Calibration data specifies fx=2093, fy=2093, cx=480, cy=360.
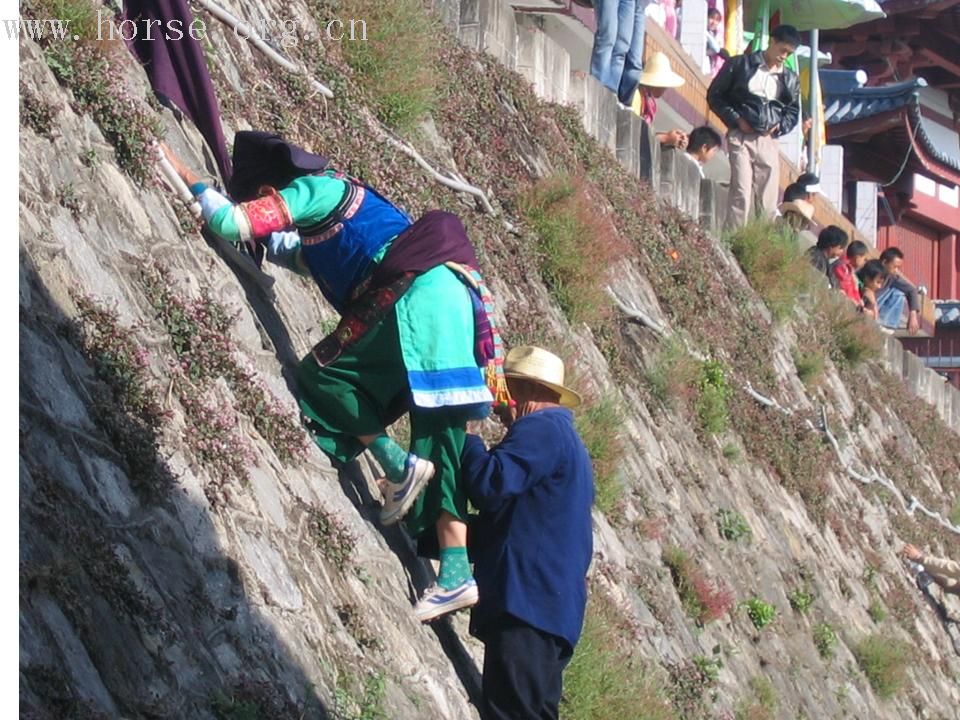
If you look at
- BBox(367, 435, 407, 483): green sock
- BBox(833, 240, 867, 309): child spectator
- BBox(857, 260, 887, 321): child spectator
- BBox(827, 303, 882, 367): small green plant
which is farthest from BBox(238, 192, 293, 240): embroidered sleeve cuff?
BBox(857, 260, 887, 321): child spectator

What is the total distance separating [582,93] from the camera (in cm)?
1550

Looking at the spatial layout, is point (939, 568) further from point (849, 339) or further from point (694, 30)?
point (694, 30)

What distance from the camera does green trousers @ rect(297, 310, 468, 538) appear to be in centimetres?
782

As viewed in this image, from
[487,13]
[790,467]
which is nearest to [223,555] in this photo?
[487,13]

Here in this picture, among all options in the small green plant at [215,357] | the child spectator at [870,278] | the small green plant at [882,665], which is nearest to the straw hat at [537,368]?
the small green plant at [215,357]

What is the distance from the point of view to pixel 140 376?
704 cm

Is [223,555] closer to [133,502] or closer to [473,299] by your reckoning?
[133,502]

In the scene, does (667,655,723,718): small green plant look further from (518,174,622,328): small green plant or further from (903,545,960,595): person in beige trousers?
(903,545,960,595): person in beige trousers

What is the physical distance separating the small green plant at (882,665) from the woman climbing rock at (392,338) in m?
6.54

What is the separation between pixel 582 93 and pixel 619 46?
3.40ft

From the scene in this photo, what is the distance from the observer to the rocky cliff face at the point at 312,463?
6430 millimetres

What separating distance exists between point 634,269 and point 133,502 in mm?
8480

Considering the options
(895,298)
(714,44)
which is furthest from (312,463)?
(895,298)

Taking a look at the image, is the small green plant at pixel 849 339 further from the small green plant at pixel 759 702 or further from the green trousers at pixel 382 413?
the green trousers at pixel 382 413
